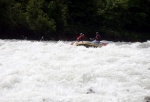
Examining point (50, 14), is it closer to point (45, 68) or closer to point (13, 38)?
point (13, 38)

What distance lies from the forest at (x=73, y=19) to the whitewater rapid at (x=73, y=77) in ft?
33.4

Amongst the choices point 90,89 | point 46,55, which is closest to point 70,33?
point 46,55

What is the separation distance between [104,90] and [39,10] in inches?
797

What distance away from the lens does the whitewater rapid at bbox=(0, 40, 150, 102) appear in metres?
11.1

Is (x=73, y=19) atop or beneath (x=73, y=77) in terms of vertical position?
atop

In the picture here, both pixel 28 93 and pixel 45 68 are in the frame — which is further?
pixel 45 68

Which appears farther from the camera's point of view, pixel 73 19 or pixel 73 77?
pixel 73 19

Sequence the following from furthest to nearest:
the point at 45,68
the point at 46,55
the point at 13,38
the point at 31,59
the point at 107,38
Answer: the point at 107,38 → the point at 13,38 → the point at 46,55 → the point at 31,59 → the point at 45,68

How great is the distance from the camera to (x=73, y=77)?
1327 cm

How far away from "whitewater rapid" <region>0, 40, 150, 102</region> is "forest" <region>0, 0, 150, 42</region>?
1017cm

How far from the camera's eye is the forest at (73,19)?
2897cm

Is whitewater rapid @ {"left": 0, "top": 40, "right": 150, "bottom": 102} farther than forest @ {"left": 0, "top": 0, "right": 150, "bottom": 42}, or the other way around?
forest @ {"left": 0, "top": 0, "right": 150, "bottom": 42}

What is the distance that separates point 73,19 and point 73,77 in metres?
22.7

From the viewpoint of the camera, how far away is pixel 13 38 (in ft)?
91.8
